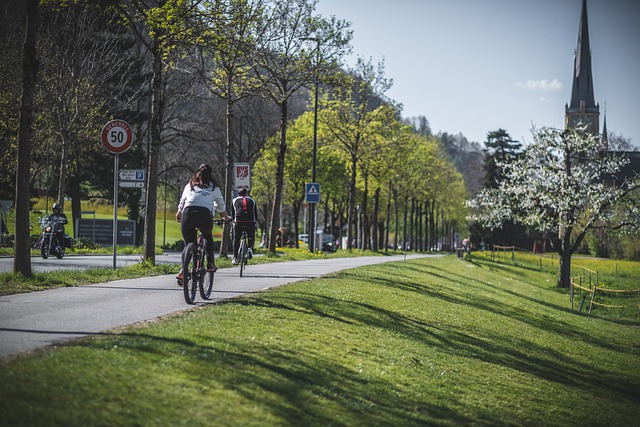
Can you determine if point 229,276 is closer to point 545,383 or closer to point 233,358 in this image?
point 545,383

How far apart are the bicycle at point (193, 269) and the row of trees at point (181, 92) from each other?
433 centimetres

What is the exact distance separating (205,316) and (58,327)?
77.1 inches

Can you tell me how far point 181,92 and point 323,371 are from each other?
38.0 m

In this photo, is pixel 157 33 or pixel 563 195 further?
pixel 563 195

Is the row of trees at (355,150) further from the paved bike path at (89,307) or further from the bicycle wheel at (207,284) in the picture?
the bicycle wheel at (207,284)

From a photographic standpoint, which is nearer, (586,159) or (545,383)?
(545,383)

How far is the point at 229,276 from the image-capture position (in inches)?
724

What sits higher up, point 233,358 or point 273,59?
point 273,59

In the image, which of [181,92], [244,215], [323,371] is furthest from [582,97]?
[323,371]

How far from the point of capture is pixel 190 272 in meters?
11.5

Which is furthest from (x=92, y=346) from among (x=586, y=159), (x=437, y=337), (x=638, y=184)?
(x=586, y=159)

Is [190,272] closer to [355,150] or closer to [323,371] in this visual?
[323,371]

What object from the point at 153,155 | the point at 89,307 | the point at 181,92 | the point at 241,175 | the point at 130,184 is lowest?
the point at 89,307

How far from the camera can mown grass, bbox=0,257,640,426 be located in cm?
582
